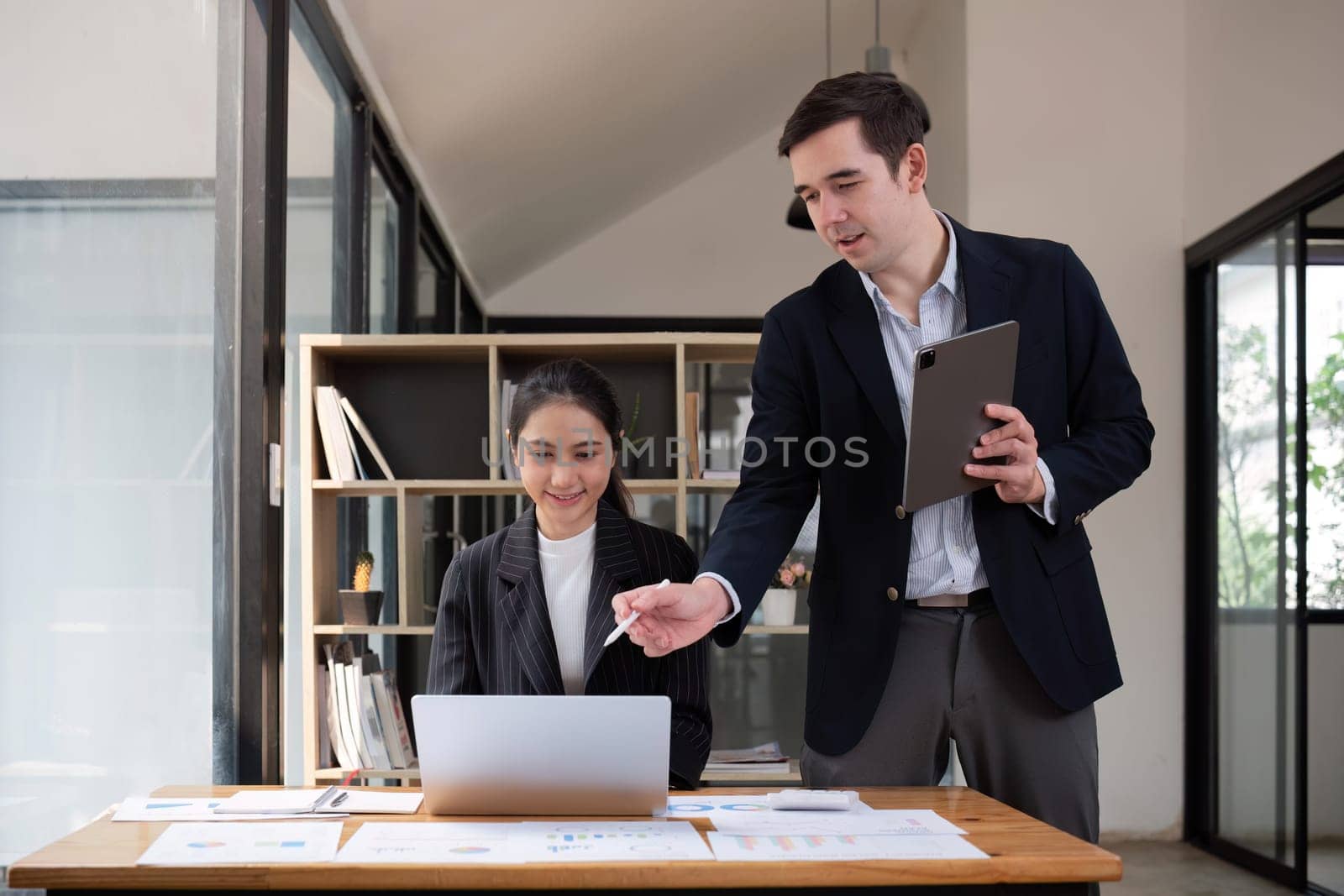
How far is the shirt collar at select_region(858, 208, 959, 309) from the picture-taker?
5.75ft

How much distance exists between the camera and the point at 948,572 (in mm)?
1653

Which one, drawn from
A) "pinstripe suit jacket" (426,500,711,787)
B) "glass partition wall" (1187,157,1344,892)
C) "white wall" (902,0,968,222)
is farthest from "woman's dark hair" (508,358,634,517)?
"white wall" (902,0,968,222)

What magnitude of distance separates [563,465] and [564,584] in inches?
8.0

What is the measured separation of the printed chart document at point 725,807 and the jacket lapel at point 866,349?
1.59 feet

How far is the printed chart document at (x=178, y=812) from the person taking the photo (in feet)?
4.67

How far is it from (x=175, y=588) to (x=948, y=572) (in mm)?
1443

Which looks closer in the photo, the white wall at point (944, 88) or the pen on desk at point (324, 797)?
the pen on desk at point (324, 797)

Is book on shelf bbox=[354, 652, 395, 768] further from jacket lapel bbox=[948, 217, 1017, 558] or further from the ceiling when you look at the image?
jacket lapel bbox=[948, 217, 1017, 558]

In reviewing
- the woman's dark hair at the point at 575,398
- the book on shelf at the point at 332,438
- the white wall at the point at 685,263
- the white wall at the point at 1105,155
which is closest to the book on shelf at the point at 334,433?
the book on shelf at the point at 332,438

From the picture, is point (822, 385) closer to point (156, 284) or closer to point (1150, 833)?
point (156, 284)

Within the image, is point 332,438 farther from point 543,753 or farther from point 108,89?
point 543,753

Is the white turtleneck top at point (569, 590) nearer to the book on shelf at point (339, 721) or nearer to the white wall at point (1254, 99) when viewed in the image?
the book on shelf at point (339, 721)

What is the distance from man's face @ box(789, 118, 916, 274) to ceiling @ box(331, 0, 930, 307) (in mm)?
1903

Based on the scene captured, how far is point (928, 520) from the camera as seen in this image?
1.68m
